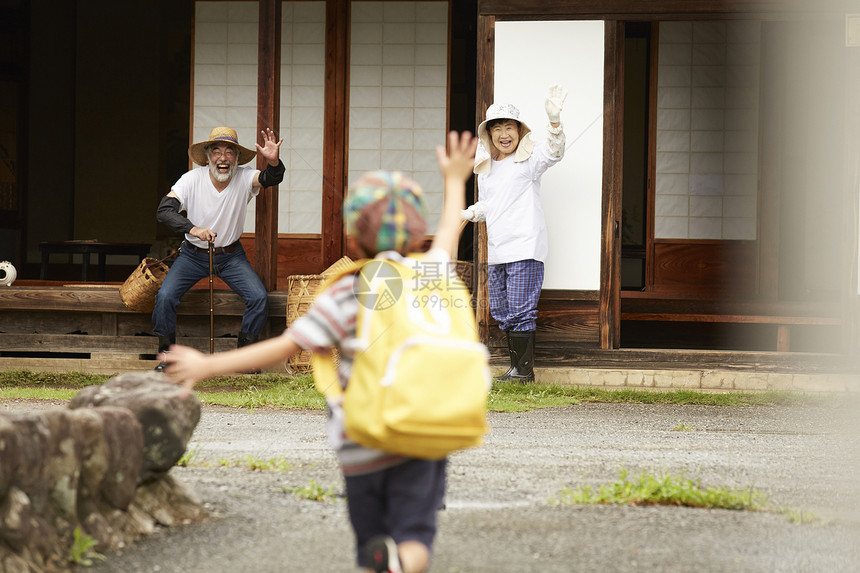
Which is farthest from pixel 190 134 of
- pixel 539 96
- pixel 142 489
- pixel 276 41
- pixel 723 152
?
pixel 142 489

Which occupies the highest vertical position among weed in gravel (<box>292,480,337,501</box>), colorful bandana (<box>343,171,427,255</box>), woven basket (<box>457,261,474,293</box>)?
colorful bandana (<box>343,171,427,255</box>)

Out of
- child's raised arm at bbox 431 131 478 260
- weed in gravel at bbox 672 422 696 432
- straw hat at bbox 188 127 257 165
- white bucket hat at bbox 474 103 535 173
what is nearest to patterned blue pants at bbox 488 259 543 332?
white bucket hat at bbox 474 103 535 173

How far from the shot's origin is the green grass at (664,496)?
342 cm

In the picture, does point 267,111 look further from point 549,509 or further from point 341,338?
point 341,338

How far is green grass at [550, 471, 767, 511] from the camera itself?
3416 mm

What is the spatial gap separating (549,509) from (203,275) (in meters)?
4.57

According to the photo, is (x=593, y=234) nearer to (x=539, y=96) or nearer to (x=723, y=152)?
(x=539, y=96)

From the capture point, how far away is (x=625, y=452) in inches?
179

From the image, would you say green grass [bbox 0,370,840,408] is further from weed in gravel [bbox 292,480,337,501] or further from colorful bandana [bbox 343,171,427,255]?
colorful bandana [bbox 343,171,427,255]

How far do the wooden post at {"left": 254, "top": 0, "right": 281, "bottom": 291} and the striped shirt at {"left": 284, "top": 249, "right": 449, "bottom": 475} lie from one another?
531cm

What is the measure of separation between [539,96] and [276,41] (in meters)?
2.12

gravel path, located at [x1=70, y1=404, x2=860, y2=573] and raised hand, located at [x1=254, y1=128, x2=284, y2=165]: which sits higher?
raised hand, located at [x1=254, y1=128, x2=284, y2=165]

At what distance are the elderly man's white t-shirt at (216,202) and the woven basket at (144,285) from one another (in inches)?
14.3

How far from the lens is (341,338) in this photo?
224cm
